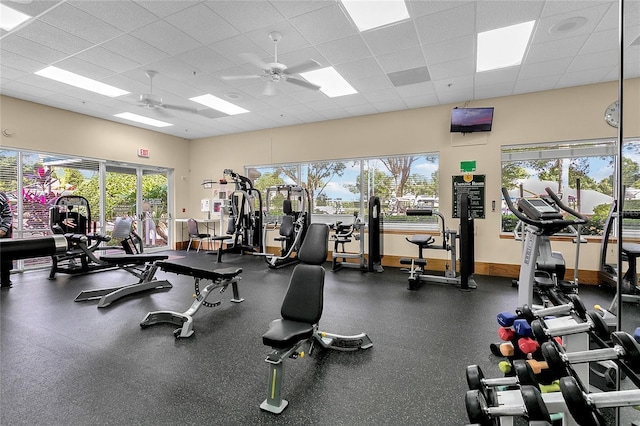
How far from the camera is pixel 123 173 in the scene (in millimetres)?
7902

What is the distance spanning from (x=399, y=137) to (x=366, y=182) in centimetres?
123

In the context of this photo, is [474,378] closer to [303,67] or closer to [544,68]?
[303,67]

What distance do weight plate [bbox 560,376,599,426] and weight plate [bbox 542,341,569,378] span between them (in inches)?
9.3

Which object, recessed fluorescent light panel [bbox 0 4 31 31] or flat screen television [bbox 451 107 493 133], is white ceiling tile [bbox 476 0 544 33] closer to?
flat screen television [bbox 451 107 493 133]

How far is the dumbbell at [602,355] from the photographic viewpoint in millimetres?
1198

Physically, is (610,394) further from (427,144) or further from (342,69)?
(427,144)

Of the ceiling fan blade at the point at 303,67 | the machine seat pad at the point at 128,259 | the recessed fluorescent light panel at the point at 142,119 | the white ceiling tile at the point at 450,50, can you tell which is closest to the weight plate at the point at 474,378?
the ceiling fan blade at the point at 303,67

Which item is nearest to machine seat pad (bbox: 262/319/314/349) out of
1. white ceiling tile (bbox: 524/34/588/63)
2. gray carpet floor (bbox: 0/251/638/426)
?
gray carpet floor (bbox: 0/251/638/426)

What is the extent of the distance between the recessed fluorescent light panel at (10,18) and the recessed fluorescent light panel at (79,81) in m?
1.17

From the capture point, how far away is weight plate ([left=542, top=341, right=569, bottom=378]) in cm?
134

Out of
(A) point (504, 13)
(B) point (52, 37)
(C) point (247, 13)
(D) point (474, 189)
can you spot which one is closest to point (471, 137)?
(D) point (474, 189)

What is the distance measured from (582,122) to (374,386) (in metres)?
5.71

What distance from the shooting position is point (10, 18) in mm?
3484

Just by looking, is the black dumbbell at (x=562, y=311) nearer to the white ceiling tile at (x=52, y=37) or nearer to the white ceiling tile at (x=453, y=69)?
the white ceiling tile at (x=453, y=69)
